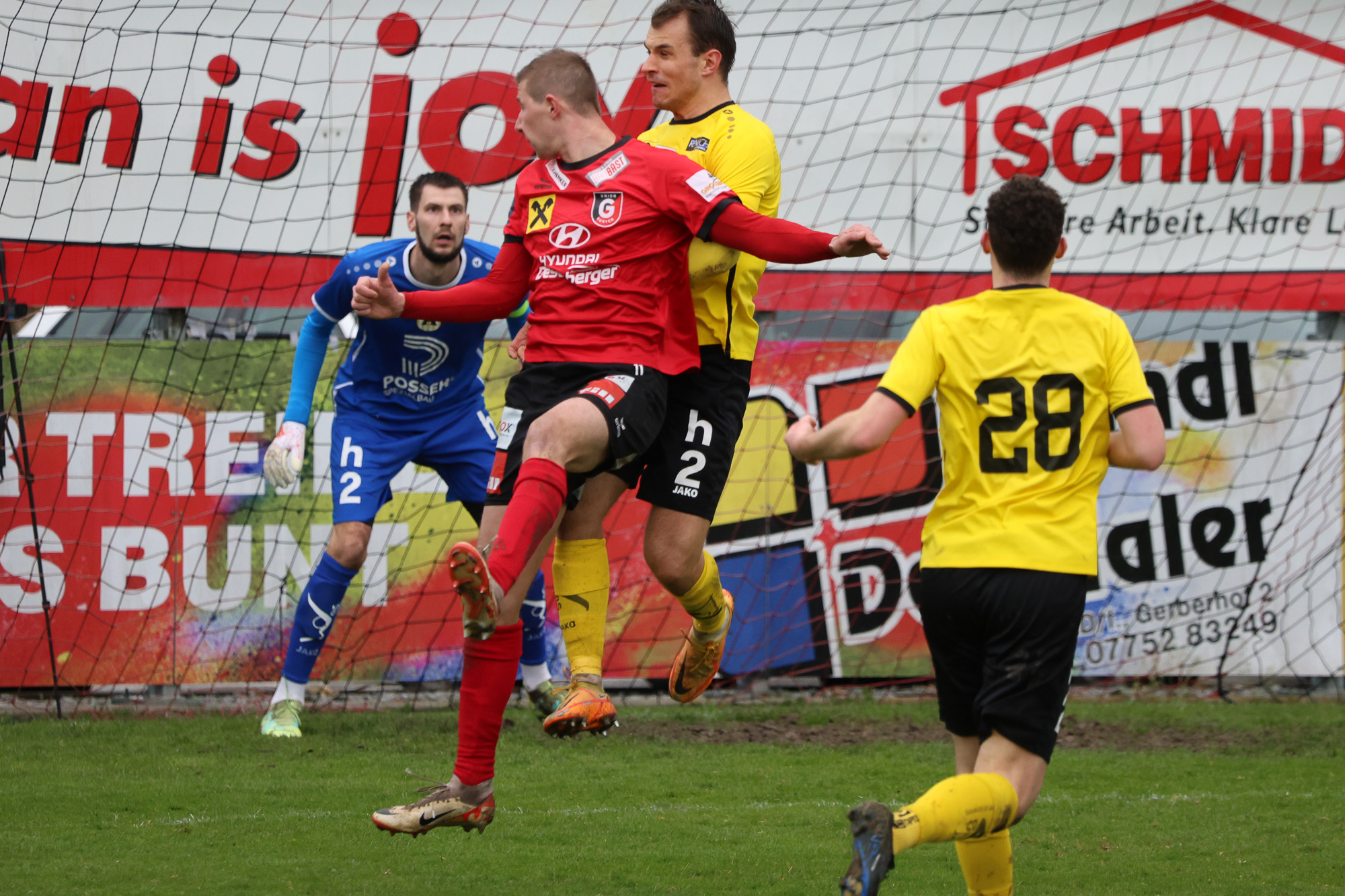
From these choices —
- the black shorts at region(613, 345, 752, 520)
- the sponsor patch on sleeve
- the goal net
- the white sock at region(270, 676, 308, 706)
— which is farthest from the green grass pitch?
the sponsor patch on sleeve

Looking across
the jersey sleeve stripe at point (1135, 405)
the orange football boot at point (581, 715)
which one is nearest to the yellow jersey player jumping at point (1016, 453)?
the jersey sleeve stripe at point (1135, 405)

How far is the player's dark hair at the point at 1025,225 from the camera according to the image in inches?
119

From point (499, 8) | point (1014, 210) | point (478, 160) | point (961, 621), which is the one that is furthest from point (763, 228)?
point (499, 8)

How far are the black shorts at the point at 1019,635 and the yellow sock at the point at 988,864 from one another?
28cm

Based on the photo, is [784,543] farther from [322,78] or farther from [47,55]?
[47,55]

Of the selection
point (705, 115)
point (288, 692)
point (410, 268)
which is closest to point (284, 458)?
point (410, 268)

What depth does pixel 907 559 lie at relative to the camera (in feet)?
24.1

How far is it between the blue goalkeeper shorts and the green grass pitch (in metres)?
1.11

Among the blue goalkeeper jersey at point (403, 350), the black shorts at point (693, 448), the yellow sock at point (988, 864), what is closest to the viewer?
the yellow sock at point (988, 864)

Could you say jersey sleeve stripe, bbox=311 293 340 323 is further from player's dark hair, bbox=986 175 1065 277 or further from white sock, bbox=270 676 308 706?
player's dark hair, bbox=986 175 1065 277

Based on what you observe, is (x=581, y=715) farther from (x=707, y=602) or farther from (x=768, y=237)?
Answer: (x=768, y=237)

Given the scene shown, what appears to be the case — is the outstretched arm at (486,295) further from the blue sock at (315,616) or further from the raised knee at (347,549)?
the blue sock at (315,616)

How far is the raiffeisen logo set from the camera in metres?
7.86

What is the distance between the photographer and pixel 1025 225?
3020mm
